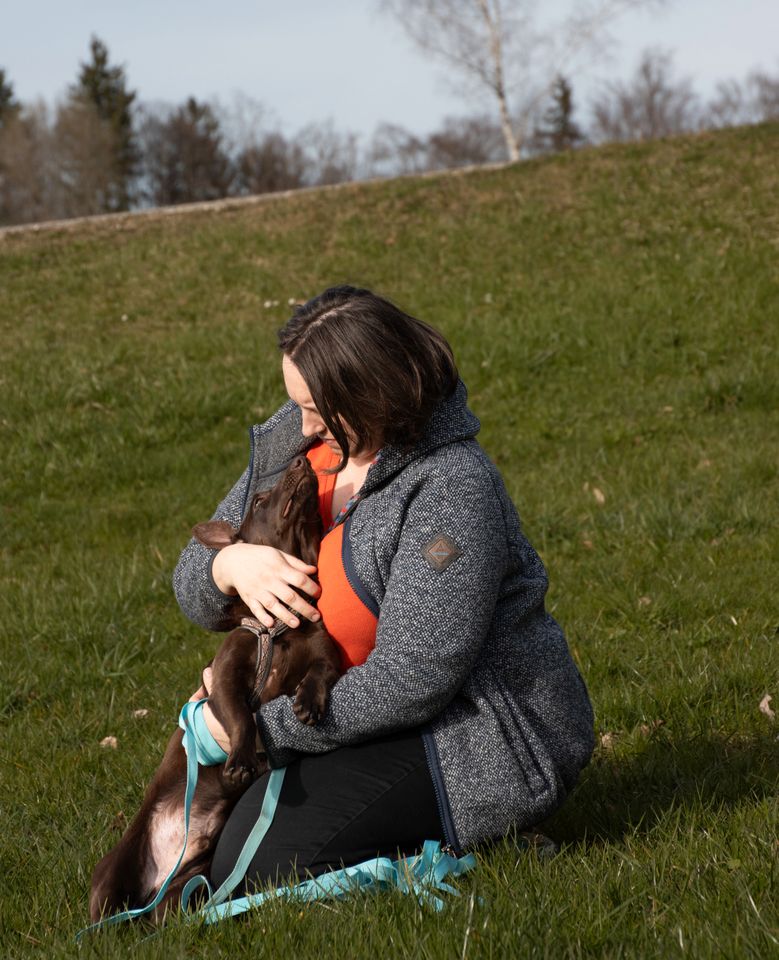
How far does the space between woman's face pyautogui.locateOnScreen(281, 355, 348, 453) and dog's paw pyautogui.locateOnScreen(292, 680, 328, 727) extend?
2.32 ft

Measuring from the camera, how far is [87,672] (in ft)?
16.4

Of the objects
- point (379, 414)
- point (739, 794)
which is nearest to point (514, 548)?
point (379, 414)

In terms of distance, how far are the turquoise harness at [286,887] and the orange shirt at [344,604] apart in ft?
1.19

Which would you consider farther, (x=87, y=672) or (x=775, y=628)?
(x=87, y=672)

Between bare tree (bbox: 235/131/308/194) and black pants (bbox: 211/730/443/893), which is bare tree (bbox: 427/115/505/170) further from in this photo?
black pants (bbox: 211/730/443/893)

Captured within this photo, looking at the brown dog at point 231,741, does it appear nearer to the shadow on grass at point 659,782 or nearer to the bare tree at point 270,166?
the shadow on grass at point 659,782

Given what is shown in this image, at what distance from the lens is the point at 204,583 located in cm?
320

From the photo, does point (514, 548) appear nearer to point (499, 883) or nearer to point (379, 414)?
point (379, 414)

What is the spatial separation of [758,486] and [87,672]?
400 cm

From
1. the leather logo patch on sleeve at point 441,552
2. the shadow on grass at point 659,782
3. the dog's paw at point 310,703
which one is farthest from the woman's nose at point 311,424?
the shadow on grass at point 659,782

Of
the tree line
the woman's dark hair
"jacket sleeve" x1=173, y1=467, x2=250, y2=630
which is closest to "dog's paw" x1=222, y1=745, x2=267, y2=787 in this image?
"jacket sleeve" x1=173, y1=467, x2=250, y2=630

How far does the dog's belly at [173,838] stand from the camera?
292 centimetres

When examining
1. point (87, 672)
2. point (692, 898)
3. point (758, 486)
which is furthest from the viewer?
point (758, 486)

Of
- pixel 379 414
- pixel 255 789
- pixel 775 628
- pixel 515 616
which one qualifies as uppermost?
pixel 379 414
